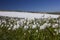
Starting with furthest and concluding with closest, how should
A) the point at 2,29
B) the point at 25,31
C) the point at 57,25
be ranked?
the point at 2,29 < the point at 25,31 < the point at 57,25

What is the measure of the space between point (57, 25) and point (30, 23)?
737mm

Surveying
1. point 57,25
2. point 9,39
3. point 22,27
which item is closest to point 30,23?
point 22,27

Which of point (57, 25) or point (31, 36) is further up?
point (57, 25)

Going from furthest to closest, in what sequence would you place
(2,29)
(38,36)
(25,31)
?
(2,29)
(25,31)
(38,36)

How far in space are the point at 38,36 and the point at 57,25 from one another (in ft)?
1.24

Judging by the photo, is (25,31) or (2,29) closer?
(25,31)

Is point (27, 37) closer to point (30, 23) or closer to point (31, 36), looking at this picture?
point (31, 36)

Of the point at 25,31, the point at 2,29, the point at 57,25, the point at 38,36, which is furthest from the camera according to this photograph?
the point at 2,29

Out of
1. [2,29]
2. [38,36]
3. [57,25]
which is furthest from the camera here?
[2,29]

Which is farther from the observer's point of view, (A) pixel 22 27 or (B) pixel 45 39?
(A) pixel 22 27

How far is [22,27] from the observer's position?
12.1 ft

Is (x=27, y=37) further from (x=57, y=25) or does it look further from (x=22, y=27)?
(x=57, y=25)

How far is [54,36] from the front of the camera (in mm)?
3160

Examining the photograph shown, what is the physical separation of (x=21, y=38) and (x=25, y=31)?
168mm
